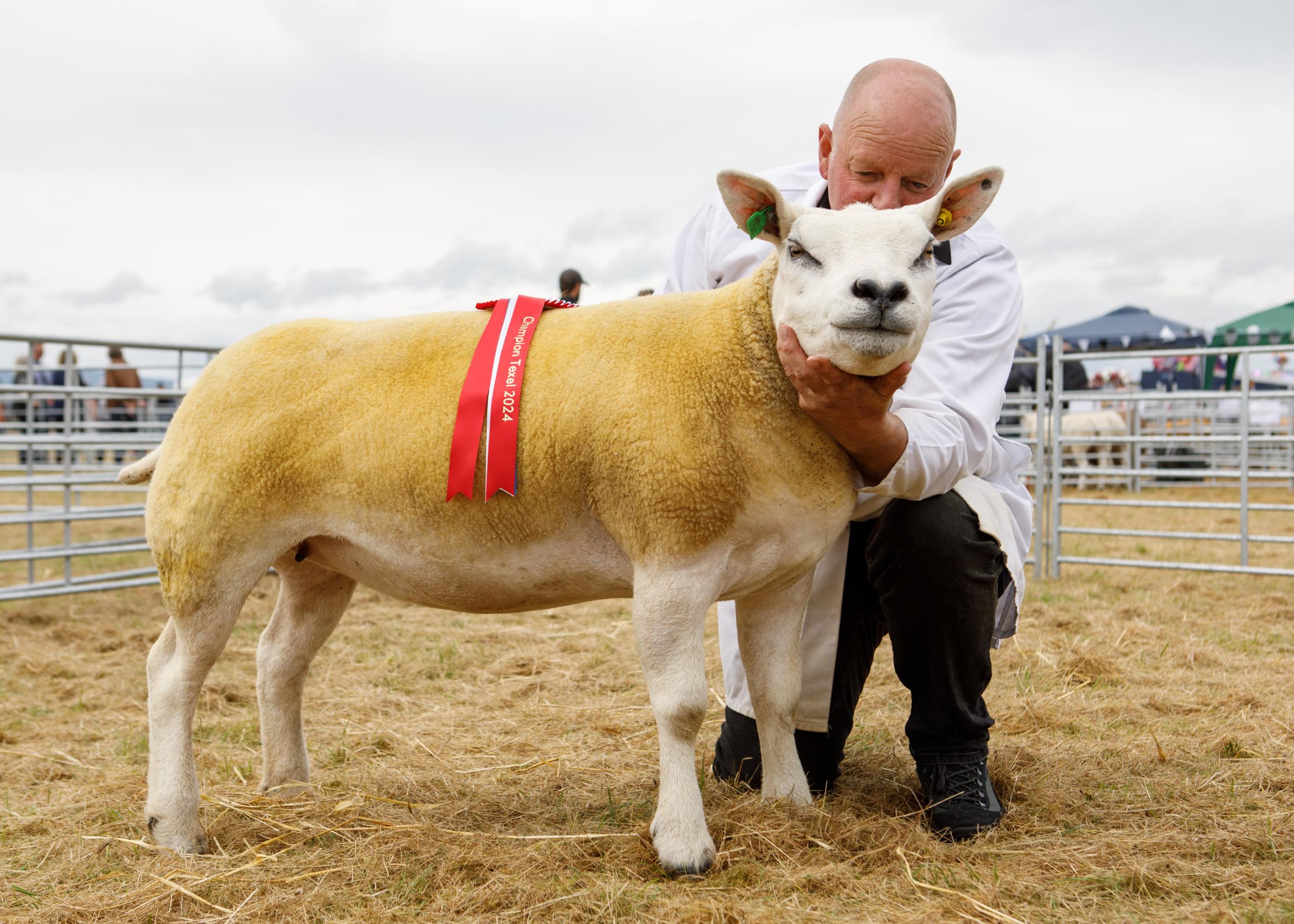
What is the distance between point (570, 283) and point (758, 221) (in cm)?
562

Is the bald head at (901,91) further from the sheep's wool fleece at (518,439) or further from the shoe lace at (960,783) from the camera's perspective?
the shoe lace at (960,783)

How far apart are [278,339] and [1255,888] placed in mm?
2685

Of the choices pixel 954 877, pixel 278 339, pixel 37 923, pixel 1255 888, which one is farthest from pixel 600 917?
pixel 278 339

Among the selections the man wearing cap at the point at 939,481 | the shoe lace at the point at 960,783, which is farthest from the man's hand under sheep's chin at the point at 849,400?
the shoe lace at the point at 960,783

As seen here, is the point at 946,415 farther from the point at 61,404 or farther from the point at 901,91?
the point at 61,404

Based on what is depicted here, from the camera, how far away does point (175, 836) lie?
2.78 metres

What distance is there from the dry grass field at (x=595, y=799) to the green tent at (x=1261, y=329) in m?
13.5

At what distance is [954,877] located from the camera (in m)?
2.45

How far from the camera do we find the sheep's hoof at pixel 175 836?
2779 millimetres

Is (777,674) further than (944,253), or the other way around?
(944,253)

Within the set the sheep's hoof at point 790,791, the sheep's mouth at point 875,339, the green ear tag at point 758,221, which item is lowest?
the sheep's hoof at point 790,791

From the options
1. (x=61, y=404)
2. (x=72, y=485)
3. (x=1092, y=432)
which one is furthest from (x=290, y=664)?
(x=1092, y=432)

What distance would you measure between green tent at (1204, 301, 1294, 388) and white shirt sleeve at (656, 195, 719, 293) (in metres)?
15.5

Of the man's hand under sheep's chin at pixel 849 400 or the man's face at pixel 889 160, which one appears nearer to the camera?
the man's hand under sheep's chin at pixel 849 400
